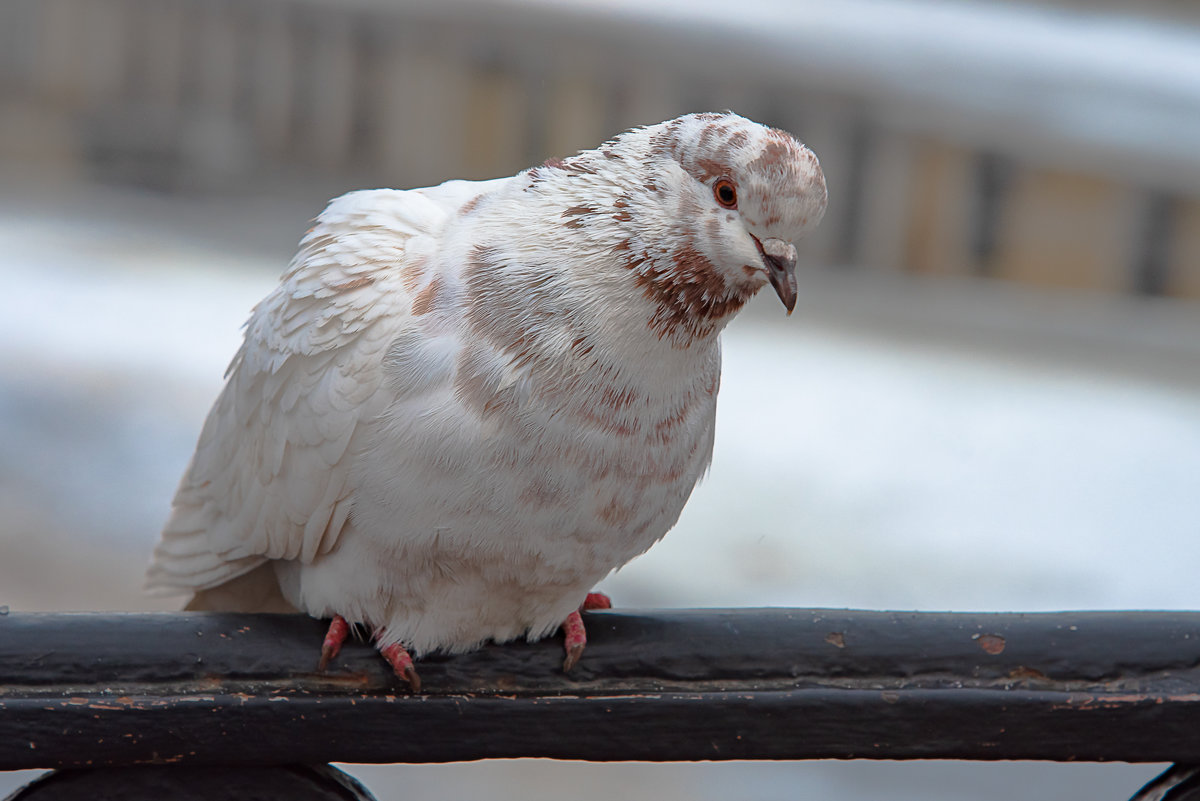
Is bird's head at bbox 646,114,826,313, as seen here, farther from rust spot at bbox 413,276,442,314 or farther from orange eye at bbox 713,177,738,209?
rust spot at bbox 413,276,442,314

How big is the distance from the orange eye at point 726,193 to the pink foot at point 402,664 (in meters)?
0.36

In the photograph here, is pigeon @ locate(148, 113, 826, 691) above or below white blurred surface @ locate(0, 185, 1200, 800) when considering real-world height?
above

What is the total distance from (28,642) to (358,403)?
9.5 inches

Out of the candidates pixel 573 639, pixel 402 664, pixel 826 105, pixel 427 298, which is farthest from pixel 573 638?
pixel 826 105

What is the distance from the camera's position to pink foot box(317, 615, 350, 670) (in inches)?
29.4

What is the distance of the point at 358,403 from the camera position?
0.75 meters

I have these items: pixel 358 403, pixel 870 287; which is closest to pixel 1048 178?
pixel 870 287

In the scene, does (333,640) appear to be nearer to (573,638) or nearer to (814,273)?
(573,638)

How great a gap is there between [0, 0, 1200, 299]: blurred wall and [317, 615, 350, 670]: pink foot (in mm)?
2532

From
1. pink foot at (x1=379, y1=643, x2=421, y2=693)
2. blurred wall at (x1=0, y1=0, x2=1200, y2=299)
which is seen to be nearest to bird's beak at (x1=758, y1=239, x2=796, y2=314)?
pink foot at (x1=379, y1=643, x2=421, y2=693)

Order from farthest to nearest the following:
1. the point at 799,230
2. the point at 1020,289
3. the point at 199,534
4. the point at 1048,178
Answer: the point at 1020,289, the point at 1048,178, the point at 199,534, the point at 799,230

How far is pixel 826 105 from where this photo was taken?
312 cm

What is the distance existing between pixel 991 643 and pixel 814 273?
105 inches

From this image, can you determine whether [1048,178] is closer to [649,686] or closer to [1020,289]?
[1020,289]
